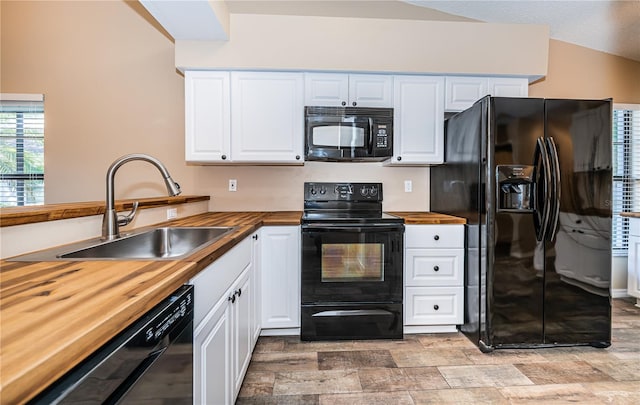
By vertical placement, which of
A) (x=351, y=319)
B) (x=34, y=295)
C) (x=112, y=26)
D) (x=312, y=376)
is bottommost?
(x=312, y=376)

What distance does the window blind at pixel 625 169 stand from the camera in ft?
11.1

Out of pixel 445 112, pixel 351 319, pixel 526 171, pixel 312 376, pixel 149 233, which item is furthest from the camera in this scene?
pixel 445 112

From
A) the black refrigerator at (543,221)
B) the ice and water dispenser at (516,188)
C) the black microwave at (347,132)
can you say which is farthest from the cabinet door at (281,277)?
the ice and water dispenser at (516,188)

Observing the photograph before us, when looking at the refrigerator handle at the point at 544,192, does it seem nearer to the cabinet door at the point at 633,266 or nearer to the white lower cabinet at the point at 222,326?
the cabinet door at the point at 633,266

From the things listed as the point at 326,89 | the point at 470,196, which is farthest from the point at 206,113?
the point at 470,196

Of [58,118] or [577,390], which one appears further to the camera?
[58,118]

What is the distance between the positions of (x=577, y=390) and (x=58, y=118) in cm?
430

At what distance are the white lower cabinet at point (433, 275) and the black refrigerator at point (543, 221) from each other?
23 cm

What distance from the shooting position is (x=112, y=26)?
2992 mm

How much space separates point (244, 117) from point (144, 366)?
2.23 meters

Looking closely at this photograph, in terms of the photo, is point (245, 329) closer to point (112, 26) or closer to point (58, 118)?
point (58, 118)

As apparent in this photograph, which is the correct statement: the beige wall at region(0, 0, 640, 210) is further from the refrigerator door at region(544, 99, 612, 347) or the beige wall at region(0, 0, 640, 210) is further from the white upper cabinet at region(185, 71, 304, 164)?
the refrigerator door at region(544, 99, 612, 347)

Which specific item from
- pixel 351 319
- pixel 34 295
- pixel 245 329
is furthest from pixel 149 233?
pixel 351 319

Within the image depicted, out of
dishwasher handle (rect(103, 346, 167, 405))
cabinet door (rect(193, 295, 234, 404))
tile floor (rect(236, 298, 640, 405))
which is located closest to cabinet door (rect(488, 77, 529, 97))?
tile floor (rect(236, 298, 640, 405))
